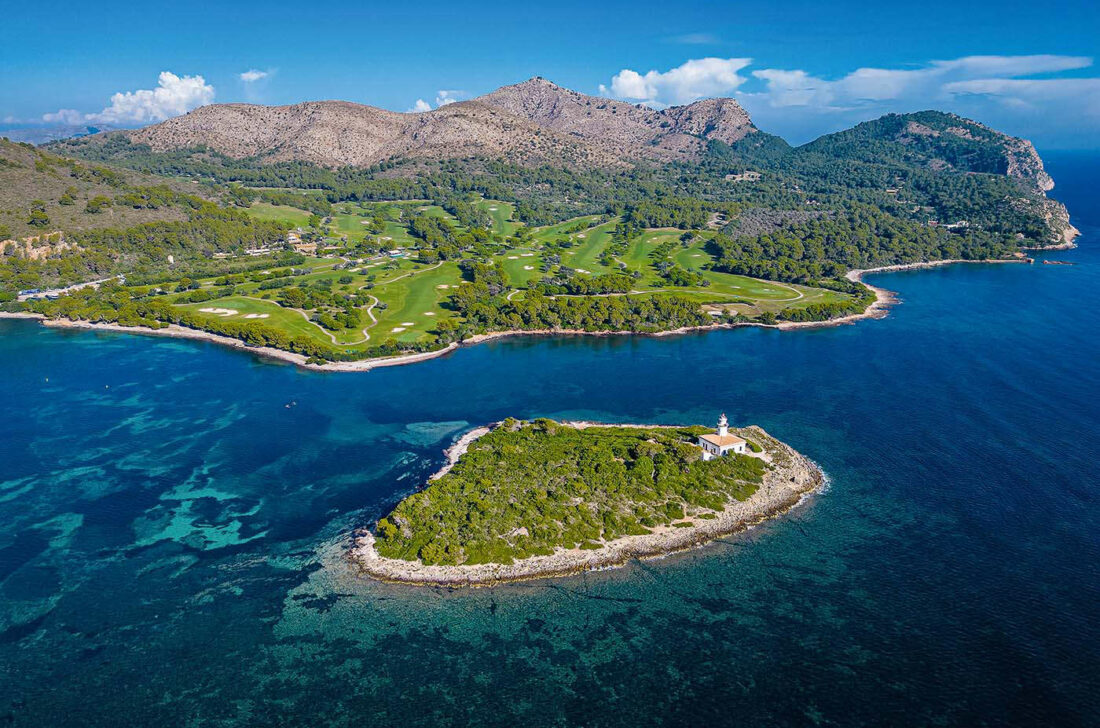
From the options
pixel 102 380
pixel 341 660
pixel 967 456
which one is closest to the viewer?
pixel 341 660

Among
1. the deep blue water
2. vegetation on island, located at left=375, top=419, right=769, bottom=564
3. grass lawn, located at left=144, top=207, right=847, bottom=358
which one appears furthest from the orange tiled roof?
grass lawn, located at left=144, top=207, right=847, bottom=358

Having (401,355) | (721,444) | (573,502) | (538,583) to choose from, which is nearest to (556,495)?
(573,502)

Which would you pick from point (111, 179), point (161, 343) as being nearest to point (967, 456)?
point (161, 343)

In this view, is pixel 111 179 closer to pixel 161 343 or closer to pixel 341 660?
pixel 161 343

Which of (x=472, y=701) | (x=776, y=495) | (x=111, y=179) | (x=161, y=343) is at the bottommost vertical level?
(x=472, y=701)

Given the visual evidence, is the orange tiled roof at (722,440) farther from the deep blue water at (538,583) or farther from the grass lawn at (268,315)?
the grass lawn at (268,315)
